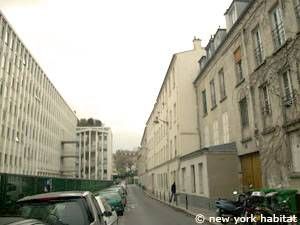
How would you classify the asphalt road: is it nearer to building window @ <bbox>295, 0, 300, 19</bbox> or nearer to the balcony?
the balcony

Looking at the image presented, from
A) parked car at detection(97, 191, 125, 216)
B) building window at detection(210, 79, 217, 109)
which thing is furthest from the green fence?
building window at detection(210, 79, 217, 109)

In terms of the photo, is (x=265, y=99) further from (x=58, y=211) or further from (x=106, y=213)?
(x=58, y=211)

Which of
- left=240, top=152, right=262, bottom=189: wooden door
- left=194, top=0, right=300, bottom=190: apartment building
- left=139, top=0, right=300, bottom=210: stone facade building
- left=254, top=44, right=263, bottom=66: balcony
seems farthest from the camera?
left=240, top=152, right=262, bottom=189: wooden door

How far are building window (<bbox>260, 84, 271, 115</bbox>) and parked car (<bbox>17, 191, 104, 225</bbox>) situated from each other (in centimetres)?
1257

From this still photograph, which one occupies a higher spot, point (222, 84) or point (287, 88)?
point (222, 84)

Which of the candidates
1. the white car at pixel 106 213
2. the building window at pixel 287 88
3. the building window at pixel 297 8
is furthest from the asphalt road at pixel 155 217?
the building window at pixel 297 8

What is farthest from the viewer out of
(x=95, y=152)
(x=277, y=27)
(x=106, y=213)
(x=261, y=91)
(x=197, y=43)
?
(x=95, y=152)

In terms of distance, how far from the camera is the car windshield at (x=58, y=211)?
6270 millimetres

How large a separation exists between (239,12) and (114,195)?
12.7 m

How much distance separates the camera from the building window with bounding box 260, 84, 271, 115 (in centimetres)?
1710

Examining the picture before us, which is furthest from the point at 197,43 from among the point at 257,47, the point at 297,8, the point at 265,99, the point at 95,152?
the point at 95,152

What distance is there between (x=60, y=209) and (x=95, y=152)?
325 ft

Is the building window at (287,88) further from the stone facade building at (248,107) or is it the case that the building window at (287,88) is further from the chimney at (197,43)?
the chimney at (197,43)

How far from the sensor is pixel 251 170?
62.7 ft
